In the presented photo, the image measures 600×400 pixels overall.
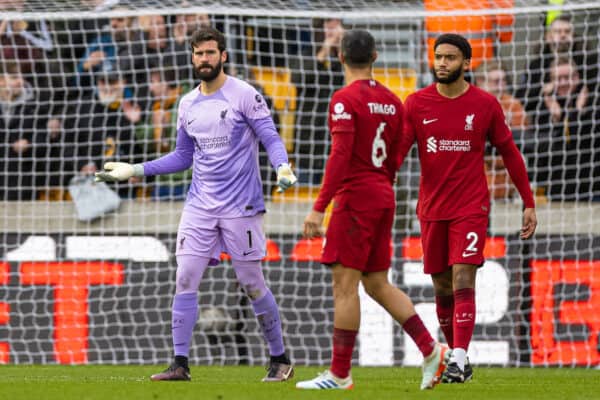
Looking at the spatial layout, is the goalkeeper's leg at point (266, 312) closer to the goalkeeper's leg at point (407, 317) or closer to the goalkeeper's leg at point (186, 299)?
the goalkeeper's leg at point (186, 299)

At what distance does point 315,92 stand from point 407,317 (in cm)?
554

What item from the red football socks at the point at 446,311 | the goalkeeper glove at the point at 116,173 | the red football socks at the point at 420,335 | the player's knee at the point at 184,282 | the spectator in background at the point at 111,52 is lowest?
the red football socks at the point at 446,311

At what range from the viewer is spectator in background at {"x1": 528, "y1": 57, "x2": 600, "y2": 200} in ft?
38.0

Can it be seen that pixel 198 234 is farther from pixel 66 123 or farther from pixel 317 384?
pixel 66 123

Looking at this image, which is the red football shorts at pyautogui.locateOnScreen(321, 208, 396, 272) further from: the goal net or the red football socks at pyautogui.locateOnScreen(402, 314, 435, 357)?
the goal net

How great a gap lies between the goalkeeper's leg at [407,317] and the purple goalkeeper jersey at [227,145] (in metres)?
1.35

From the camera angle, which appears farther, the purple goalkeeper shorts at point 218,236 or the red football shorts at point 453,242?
the purple goalkeeper shorts at point 218,236

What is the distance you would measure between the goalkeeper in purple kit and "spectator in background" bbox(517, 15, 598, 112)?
462 centimetres

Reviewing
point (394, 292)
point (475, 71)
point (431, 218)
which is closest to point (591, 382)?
point (431, 218)

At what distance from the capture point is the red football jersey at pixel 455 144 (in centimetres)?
767

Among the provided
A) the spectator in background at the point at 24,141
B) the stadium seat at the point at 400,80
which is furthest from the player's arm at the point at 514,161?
the spectator in background at the point at 24,141

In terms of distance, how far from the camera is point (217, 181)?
7.79 metres

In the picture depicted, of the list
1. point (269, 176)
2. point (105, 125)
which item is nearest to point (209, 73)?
point (269, 176)

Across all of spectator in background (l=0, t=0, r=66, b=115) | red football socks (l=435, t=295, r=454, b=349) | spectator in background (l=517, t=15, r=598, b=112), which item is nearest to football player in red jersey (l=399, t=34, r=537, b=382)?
red football socks (l=435, t=295, r=454, b=349)
